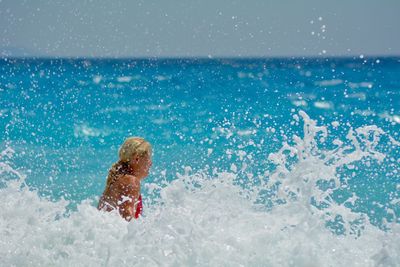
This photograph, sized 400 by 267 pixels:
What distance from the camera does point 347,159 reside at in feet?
17.0

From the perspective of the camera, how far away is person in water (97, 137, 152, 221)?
5.02 m

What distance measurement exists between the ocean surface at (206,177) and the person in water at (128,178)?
0.19 m

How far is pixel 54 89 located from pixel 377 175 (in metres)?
22.9

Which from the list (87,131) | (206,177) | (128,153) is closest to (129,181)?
(128,153)

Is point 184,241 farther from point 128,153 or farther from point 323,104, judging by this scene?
point 323,104

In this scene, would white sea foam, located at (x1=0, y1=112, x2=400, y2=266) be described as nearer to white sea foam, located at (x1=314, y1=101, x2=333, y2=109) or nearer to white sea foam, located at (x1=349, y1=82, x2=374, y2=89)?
white sea foam, located at (x1=314, y1=101, x2=333, y2=109)

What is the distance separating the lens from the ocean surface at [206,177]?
4242 millimetres

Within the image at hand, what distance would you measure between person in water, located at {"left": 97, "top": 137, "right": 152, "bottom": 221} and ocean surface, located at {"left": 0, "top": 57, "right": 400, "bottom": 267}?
188 millimetres

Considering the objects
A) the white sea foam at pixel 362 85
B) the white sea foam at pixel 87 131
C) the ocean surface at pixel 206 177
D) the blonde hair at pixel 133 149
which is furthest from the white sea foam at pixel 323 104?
the blonde hair at pixel 133 149

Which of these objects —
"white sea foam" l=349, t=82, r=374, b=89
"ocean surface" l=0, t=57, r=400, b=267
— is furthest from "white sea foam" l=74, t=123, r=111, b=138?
"white sea foam" l=349, t=82, r=374, b=89

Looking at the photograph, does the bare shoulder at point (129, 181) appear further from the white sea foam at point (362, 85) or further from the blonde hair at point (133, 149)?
the white sea foam at point (362, 85)

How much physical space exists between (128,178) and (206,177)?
4.39 meters

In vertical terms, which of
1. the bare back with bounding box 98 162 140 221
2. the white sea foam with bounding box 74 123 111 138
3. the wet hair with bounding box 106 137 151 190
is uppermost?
the wet hair with bounding box 106 137 151 190

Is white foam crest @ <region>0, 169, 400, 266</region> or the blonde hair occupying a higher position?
the blonde hair
